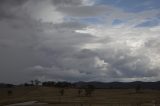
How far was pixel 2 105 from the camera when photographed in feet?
340

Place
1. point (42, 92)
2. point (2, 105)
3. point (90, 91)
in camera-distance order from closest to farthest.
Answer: point (2, 105) < point (90, 91) < point (42, 92)

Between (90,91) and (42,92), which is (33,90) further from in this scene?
(90,91)

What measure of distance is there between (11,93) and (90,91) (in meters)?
39.7

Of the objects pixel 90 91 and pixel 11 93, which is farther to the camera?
pixel 11 93

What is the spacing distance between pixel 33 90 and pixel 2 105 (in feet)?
226

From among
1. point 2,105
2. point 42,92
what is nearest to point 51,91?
point 42,92

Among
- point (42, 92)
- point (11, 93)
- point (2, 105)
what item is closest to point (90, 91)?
point (42, 92)

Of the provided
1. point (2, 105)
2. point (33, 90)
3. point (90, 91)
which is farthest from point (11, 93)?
point (2, 105)

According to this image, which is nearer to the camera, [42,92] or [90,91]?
[90,91]

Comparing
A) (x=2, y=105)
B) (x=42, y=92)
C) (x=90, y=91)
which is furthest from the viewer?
(x=42, y=92)

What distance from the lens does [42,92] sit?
164750mm

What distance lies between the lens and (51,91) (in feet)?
560

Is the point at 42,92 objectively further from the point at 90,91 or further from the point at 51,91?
the point at 90,91

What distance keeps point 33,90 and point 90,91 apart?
34.3m
